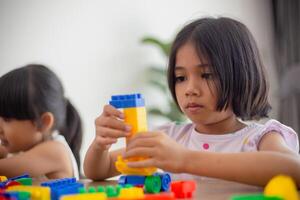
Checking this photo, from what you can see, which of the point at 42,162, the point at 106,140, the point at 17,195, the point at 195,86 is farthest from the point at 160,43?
the point at 17,195

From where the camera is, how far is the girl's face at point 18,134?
161cm

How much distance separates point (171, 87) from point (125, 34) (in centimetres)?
210

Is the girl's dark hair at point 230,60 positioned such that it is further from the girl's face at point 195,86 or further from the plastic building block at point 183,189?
the plastic building block at point 183,189

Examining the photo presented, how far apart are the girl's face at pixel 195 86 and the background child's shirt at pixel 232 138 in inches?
3.3

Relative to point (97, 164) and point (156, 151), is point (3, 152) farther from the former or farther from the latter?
point (156, 151)

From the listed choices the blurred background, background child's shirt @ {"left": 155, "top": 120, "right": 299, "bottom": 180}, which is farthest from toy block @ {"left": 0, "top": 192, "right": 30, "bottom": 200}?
the blurred background

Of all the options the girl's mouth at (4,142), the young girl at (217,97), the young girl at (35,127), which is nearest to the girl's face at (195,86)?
the young girl at (217,97)

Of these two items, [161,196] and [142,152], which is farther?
[142,152]

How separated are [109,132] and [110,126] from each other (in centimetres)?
2

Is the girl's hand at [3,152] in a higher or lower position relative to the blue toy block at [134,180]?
lower

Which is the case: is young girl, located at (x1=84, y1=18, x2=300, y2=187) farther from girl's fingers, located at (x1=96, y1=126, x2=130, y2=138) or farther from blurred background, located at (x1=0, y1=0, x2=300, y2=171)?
blurred background, located at (x1=0, y1=0, x2=300, y2=171)

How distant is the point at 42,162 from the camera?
154 centimetres

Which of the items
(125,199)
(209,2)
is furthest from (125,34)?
(125,199)

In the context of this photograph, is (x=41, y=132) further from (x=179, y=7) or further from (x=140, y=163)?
(x=179, y=7)
